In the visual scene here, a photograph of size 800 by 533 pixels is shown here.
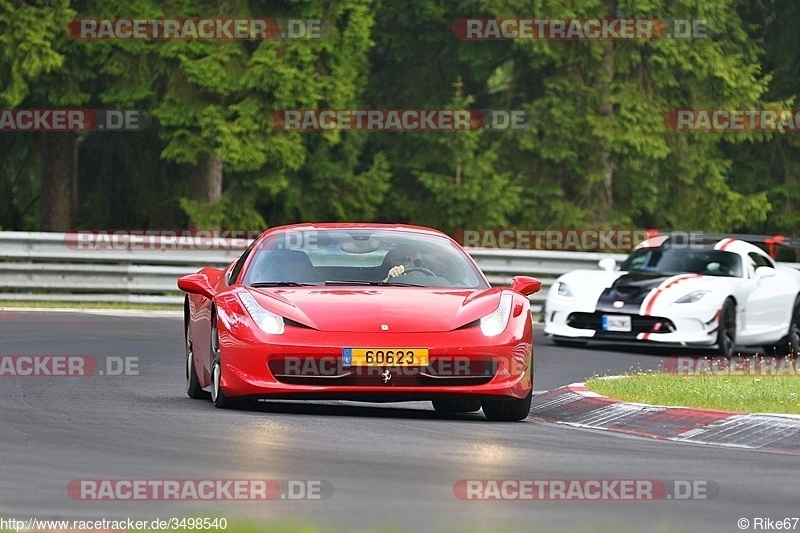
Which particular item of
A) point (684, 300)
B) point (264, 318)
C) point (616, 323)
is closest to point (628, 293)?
point (616, 323)

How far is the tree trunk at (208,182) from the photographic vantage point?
30469mm

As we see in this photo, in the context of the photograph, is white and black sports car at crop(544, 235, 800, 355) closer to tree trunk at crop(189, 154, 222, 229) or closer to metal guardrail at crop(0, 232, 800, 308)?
metal guardrail at crop(0, 232, 800, 308)

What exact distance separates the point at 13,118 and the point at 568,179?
1166cm

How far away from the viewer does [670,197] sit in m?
36.5

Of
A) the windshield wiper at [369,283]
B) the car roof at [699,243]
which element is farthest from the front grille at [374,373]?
the car roof at [699,243]

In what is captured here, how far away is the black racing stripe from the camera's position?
1858 cm

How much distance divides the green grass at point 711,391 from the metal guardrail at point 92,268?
9386mm

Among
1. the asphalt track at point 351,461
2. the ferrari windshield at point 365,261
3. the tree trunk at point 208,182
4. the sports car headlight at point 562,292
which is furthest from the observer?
the tree trunk at point 208,182

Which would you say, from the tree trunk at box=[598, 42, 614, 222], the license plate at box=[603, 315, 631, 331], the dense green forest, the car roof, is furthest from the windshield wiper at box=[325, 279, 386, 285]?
the tree trunk at box=[598, 42, 614, 222]

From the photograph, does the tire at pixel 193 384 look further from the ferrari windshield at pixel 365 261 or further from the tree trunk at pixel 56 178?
the tree trunk at pixel 56 178

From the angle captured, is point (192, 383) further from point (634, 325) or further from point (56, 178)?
point (56, 178)

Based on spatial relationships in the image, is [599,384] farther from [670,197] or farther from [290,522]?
[670,197]

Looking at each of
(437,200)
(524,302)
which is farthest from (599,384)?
(437,200)

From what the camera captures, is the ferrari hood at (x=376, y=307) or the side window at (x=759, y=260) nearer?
the ferrari hood at (x=376, y=307)
